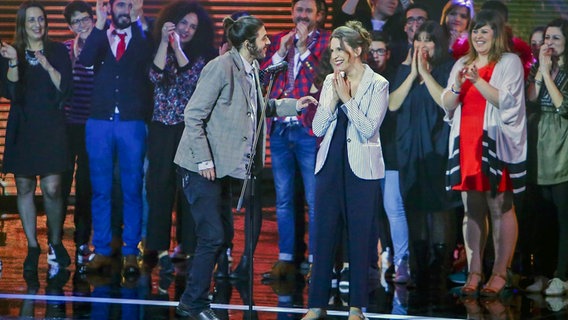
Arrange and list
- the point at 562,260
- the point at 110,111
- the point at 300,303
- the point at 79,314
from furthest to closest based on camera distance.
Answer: the point at 110,111, the point at 562,260, the point at 300,303, the point at 79,314

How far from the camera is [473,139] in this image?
24.4 ft

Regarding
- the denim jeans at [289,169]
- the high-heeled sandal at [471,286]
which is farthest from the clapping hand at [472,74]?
the high-heeled sandal at [471,286]

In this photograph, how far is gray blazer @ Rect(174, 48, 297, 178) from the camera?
5.92 meters

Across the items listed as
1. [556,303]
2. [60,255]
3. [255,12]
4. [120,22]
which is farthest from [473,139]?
[60,255]

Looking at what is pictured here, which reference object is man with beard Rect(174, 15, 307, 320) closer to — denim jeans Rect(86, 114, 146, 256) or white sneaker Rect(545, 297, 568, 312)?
denim jeans Rect(86, 114, 146, 256)

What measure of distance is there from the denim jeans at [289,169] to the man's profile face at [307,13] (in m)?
0.80

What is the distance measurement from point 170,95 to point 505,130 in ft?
8.49

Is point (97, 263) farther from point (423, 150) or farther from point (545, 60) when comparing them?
point (545, 60)

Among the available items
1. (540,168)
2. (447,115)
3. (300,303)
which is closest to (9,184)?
(300,303)

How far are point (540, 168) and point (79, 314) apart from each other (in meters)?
3.54

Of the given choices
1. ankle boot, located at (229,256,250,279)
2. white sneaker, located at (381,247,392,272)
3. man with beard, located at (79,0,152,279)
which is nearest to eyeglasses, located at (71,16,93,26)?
man with beard, located at (79,0,152,279)

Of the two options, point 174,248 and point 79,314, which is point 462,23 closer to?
point 174,248

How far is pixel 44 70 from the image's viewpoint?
8.12 m

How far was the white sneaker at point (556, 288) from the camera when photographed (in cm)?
738
